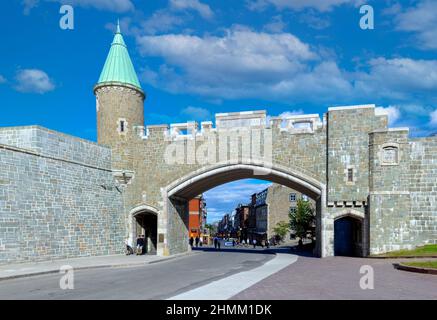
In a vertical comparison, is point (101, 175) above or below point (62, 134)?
below

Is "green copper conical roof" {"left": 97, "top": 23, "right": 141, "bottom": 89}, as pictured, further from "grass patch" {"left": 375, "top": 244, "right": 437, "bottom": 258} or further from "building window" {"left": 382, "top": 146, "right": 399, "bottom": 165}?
"grass patch" {"left": 375, "top": 244, "right": 437, "bottom": 258}

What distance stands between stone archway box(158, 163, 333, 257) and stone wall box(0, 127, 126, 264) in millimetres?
3508

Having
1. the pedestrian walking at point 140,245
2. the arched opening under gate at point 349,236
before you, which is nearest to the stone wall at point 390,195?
the arched opening under gate at point 349,236

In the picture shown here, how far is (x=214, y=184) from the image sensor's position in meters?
33.2

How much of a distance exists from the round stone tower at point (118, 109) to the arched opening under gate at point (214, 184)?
4.40m

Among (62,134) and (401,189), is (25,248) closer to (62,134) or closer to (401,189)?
(62,134)

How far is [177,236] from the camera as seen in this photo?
30.5 m

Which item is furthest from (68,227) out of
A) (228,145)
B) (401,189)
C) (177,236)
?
(401,189)

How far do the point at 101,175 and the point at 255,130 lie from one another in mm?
11053

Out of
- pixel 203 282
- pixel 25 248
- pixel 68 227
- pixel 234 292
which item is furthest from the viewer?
pixel 68 227

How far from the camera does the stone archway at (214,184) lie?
25359 mm

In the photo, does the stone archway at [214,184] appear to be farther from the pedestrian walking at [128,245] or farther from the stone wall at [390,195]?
the stone wall at [390,195]

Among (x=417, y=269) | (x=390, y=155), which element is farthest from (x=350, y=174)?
(x=417, y=269)

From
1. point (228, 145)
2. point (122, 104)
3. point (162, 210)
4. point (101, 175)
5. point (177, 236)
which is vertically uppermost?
point (122, 104)
